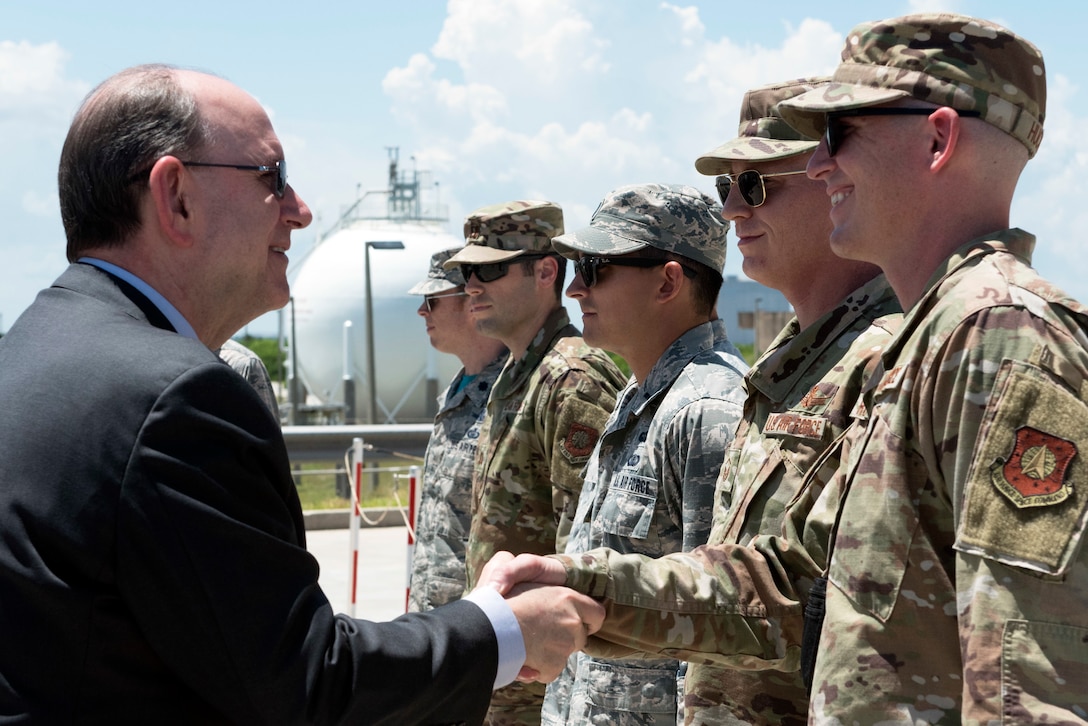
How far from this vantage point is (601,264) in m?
4.43

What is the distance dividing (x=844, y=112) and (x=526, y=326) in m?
3.69

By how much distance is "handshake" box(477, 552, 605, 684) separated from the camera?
261cm

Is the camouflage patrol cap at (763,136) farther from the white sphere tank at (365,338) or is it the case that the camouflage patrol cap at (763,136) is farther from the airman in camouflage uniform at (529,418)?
the white sphere tank at (365,338)

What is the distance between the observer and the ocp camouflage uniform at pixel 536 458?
16.4 feet

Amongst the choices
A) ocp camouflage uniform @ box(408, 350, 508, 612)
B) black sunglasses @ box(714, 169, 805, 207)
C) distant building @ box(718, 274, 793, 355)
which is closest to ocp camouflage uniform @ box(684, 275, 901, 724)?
black sunglasses @ box(714, 169, 805, 207)

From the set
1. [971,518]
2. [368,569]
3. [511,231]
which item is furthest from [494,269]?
[368,569]

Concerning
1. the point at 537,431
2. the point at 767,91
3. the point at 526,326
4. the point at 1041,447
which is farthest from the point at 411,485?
the point at 1041,447

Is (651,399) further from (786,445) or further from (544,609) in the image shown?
(544,609)

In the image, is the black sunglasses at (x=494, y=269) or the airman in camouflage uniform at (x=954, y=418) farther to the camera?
the black sunglasses at (x=494, y=269)

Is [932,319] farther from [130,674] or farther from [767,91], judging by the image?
[767,91]

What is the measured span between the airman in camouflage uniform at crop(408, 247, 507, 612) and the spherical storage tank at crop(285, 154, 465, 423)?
28.5 meters

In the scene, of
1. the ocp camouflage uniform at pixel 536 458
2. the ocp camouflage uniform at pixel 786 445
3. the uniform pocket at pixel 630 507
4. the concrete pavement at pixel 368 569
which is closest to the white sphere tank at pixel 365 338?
the concrete pavement at pixel 368 569

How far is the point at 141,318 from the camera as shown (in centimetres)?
230

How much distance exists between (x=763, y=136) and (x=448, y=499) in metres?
3.23
